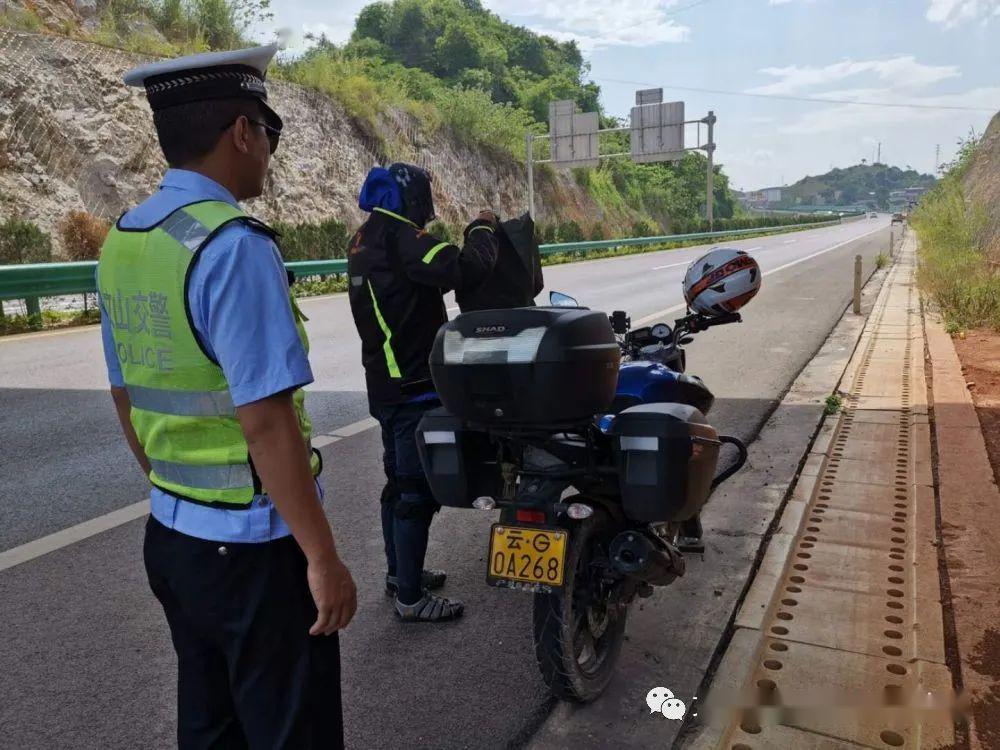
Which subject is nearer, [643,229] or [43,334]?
[43,334]

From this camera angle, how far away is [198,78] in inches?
64.9

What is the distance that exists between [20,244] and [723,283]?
13.4 m

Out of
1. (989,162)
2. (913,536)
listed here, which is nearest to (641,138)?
(989,162)

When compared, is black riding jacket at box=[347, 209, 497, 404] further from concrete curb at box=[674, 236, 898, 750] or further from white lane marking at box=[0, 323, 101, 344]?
white lane marking at box=[0, 323, 101, 344]

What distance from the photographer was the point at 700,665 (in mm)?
3023

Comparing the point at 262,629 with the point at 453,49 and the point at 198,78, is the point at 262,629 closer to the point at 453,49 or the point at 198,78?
the point at 198,78

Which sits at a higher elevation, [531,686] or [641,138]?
[641,138]

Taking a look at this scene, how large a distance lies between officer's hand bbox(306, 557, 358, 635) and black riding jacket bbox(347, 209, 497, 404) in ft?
5.31

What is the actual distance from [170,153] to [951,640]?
3068mm

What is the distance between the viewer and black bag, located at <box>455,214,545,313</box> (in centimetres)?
318

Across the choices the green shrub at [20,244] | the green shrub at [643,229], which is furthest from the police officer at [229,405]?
the green shrub at [643,229]

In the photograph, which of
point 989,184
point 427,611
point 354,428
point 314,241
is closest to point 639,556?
point 427,611

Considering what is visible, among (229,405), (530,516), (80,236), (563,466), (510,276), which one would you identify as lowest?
(530,516)

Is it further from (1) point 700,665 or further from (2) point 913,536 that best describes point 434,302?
(2) point 913,536
